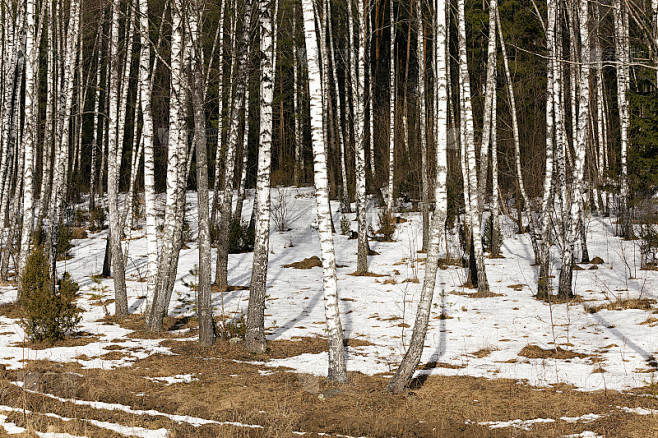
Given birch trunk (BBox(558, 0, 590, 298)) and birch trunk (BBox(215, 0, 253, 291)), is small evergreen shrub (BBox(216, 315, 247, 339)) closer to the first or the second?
birch trunk (BBox(215, 0, 253, 291))

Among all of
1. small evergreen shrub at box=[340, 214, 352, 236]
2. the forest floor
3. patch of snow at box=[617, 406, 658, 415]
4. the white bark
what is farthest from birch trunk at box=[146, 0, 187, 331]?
small evergreen shrub at box=[340, 214, 352, 236]

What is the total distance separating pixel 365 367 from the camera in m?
6.94

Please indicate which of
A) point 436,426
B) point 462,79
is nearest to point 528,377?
point 436,426

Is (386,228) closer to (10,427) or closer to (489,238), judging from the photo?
(489,238)

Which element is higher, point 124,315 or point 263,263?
point 263,263

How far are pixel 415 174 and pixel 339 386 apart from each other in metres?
14.1

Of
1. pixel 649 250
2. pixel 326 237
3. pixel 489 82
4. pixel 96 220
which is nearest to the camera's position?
pixel 326 237

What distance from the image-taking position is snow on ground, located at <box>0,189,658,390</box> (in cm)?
688

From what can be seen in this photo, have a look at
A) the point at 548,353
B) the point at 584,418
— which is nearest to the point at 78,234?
the point at 548,353

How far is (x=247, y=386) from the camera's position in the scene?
6.07 meters

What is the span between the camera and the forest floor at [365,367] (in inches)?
193

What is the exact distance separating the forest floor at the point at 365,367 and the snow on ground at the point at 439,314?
0.04 metres

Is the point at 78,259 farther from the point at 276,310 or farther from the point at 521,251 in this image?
the point at 521,251

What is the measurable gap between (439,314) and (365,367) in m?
3.32
